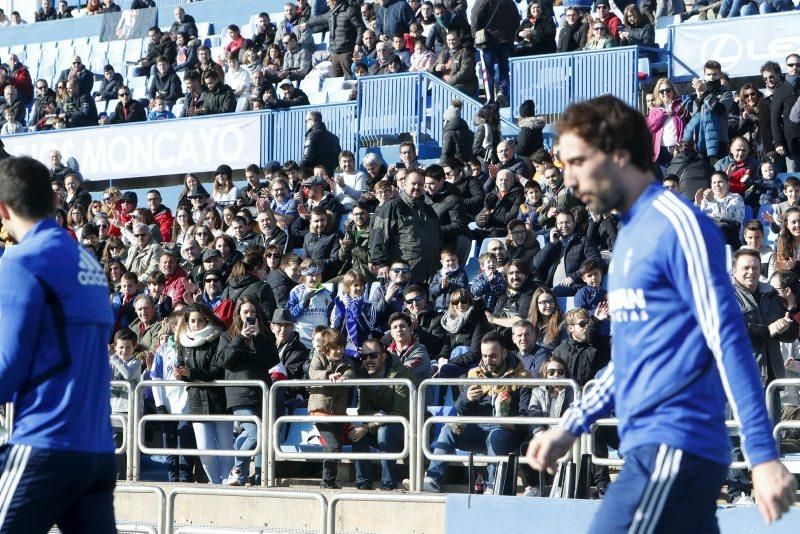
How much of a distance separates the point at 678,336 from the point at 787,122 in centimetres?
1168

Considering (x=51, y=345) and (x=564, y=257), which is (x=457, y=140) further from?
(x=51, y=345)

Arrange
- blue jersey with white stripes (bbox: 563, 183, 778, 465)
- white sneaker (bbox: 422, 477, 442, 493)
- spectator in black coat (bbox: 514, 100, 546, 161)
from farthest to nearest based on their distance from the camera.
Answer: spectator in black coat (bbox: 514, 100, 546, 161), white sneaker (bbox: 422, 477, 442, 493), blue jersey with white stripes (bbox: 563, 183, 778, 465)

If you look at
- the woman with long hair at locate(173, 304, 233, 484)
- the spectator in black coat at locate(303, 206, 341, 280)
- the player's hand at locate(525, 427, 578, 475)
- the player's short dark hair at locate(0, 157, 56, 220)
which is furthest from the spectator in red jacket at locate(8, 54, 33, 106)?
the player's hand at locate(525, 427, 578, 475)

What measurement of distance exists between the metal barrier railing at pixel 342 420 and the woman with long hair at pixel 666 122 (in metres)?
6.21

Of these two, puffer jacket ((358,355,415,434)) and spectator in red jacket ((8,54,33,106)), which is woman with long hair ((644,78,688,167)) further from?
spectator in red jacket ((8,54,33,106))

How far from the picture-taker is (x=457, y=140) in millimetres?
17156

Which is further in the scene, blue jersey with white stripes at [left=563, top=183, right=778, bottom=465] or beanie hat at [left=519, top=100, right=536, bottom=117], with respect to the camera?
beanie hat at [left=519, top=100, right=536, bottom=117]

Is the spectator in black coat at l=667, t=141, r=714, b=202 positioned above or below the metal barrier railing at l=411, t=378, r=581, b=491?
above

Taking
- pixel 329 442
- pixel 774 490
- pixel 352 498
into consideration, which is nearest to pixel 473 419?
pixel 352 498

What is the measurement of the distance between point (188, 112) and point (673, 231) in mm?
18065

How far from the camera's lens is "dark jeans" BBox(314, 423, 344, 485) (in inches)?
426

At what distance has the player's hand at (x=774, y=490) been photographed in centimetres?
382

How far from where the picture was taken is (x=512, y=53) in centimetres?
1919

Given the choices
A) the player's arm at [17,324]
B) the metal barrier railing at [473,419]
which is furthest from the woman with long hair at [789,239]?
the player's arm at [17,324]
